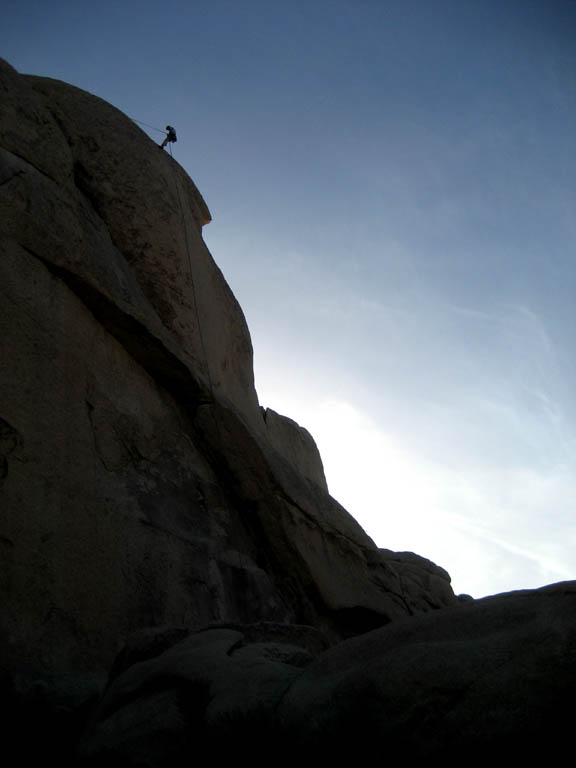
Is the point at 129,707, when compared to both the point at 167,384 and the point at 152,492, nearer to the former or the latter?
the point at 152,492

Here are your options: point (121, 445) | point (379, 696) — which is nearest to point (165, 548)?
point (121, 445)

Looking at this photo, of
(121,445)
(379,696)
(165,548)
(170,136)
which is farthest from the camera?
(170,136)

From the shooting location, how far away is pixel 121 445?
18.6ft

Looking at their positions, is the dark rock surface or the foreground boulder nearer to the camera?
the foreground boulder

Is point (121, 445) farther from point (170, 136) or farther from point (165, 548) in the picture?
point (170, 136)

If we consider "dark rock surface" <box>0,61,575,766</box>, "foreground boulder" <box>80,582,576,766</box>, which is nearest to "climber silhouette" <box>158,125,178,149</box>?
"dark rock surface" <box>0,61,575,766</box>

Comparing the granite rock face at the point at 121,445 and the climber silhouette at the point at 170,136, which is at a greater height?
the climber silhouette at the point at 170,136

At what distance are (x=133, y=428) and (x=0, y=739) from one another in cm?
280

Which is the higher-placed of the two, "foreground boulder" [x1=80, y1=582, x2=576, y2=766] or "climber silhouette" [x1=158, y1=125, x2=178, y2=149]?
"climber silhouette" [x1=158, y1=125, x2=178, y2=149]

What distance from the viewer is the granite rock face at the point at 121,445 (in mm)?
4645

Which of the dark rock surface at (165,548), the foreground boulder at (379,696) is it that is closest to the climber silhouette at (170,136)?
the dark rock surface at (165,548)

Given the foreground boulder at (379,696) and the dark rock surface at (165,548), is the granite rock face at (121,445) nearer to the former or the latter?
the dark rock surface at (165,548)

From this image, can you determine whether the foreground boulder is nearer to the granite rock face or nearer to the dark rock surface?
the dark rock surface

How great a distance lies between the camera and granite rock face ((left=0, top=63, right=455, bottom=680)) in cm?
464
